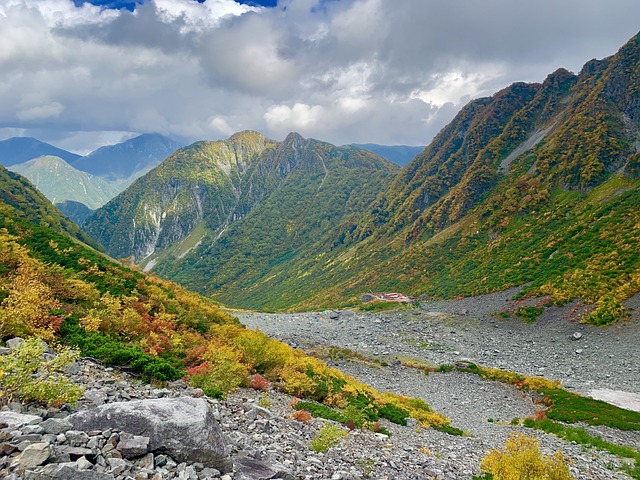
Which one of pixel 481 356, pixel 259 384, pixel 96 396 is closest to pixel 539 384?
pixel 481 356

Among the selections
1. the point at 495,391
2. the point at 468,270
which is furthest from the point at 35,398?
the point at 468,270


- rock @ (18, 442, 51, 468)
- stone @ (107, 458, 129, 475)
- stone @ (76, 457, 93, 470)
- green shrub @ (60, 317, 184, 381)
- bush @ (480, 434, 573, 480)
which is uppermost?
rock @ (18, 442, 51, 468)

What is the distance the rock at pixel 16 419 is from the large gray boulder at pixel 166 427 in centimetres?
68

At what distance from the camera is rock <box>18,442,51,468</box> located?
15.8ft

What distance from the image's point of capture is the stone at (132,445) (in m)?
6.15

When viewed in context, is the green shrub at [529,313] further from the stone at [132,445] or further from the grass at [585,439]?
the stone at [132,445]

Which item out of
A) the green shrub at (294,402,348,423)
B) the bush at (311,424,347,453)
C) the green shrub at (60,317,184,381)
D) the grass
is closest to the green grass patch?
the grass

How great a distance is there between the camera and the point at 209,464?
7.07m

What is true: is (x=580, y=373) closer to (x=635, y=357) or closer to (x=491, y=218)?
(x=635, y=357)

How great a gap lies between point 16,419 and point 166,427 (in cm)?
241

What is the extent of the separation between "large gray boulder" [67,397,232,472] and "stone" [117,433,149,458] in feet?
1.06

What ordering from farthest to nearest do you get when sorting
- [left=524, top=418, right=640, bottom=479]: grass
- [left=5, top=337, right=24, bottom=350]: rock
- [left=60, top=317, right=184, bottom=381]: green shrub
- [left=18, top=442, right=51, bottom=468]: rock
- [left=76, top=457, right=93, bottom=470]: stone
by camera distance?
[left=524, top=418, right=640, bottom=479]: grass
[left=60, top=317, right=184, bottom=381]: green shrub
[left=5, top=337, right=24, bottom=350]: rock
[left=76, top=457, right=93, bottom=470]: stone
[left=18, top=442, right=51, bottom=468]: rock

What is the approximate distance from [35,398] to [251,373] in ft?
39.2

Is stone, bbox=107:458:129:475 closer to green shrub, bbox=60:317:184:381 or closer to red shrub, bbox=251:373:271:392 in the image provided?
green shrub, bbox=60:317:184:381
